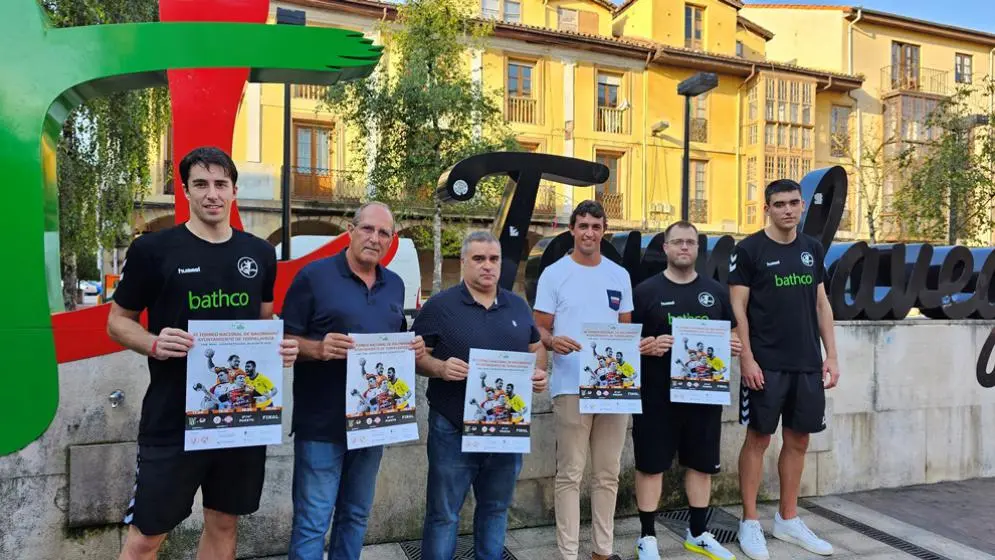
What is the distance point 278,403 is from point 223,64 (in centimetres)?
207

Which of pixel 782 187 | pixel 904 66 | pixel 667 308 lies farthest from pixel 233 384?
pixel 904 66

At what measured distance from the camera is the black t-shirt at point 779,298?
4227mm

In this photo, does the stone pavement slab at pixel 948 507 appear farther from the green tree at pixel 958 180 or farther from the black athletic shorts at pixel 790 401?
the green tree at pixel 958 180

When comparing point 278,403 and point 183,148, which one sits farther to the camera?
point 183,148

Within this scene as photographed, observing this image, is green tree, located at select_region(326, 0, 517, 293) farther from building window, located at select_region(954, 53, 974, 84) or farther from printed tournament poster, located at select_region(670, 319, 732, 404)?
building window, located at select_region(954, 53, 974, 84)

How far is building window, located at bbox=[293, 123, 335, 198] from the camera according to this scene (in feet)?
70.5

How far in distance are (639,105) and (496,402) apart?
2474 cm

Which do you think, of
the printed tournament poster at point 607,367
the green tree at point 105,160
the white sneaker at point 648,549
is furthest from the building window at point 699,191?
the printed tournament poster at point 607,367

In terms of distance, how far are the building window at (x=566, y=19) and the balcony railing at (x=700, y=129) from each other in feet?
20.2

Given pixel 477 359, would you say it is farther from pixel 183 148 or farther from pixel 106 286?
pixel 106 286

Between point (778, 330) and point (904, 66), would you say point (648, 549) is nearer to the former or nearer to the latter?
point (778, 330)

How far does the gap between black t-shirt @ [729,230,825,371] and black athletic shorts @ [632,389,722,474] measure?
0.66m

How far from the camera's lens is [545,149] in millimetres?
24750

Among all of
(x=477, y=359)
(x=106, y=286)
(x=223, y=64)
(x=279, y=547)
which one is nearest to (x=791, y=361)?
(x=477, y=359)
